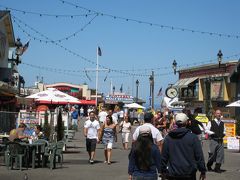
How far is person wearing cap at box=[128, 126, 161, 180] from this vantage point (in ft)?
23.0

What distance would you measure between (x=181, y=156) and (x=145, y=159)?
55 centimetres

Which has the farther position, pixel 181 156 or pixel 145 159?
pixel 181 156

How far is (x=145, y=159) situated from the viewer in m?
7.02

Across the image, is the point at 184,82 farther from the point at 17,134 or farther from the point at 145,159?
the point at 145,159

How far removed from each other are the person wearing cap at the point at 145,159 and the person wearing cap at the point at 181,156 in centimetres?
20

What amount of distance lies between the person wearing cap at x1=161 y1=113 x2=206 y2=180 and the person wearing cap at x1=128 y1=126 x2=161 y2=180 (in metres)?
0.20

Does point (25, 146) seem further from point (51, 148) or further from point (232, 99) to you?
point (232, 99)

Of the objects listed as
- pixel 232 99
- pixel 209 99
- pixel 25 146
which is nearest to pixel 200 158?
pixel 25 146

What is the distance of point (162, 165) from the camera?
23.9 ft

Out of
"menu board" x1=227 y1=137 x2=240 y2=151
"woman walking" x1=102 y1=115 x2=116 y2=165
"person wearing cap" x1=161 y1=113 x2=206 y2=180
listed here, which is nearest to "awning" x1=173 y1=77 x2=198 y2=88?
"menu board" x1=227 y1=137 x2=240 y2=151

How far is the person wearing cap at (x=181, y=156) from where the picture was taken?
23.4 ft

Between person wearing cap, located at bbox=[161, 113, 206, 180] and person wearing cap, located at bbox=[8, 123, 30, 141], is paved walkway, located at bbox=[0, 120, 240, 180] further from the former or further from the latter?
person wearing cap, located at bbox=[161, 113, 206, 180]

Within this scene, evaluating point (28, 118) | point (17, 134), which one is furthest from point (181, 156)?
point (28, 118)

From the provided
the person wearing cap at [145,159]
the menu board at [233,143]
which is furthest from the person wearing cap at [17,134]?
the menu board at [233,143]
